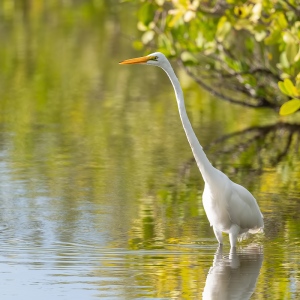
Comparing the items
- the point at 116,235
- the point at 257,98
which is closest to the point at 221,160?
the point at 257,98

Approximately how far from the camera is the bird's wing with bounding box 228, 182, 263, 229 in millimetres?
7152

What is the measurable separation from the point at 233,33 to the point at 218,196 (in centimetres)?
616

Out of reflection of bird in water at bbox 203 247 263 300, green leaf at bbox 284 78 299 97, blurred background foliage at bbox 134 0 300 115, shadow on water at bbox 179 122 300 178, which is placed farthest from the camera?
shadow on water at bbox 179 122 300 178

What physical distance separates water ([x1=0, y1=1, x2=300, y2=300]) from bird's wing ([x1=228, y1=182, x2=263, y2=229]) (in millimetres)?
197

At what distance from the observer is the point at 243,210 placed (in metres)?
7.19

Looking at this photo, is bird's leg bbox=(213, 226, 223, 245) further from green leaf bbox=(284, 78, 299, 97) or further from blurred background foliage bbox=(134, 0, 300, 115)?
blurred background foliage bbox=(134, 0, 300, 115)

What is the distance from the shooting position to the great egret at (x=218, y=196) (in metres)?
7.07

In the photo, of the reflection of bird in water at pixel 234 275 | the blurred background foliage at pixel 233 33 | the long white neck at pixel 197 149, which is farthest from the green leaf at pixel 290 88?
the blurred background foliage at pixel 233 33

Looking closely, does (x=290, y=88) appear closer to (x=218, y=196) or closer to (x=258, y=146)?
(x=218, y=196)

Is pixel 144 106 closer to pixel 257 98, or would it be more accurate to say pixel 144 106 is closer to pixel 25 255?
pixel 257 98

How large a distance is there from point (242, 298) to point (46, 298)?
113 centimetres

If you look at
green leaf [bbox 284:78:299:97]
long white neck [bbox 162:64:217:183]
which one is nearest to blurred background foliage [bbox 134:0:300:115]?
green leaf [bbox 284:78:299:97]

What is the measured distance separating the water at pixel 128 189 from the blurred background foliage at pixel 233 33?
2.02 feet

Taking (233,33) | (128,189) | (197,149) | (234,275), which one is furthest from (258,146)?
(234,275)
